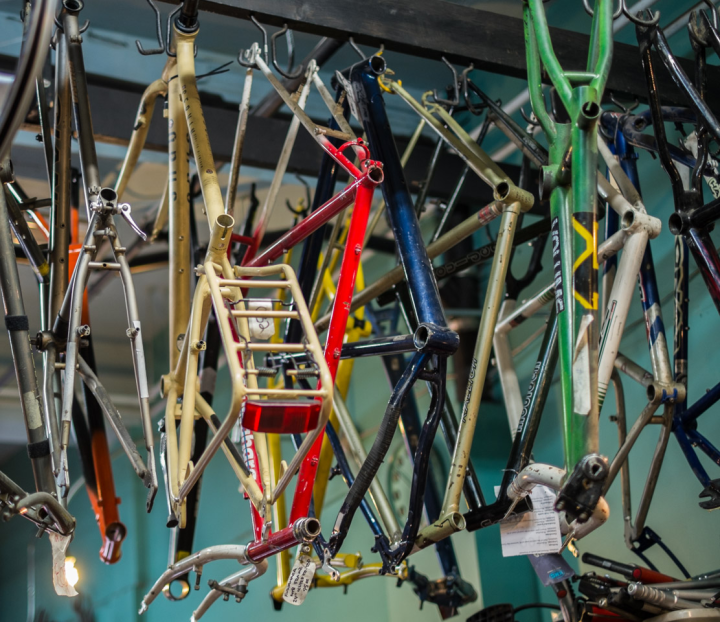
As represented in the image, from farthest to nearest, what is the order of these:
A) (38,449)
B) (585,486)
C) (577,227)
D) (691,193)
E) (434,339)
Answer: (691,193) → (38,449) → (434,339) → (577,227) → (585,486)

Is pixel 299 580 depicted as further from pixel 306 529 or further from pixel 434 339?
pixel 434 339

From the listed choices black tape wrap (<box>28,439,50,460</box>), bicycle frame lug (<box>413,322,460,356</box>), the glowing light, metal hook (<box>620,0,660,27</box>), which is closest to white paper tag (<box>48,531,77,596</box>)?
the glowing light

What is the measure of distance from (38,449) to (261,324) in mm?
602

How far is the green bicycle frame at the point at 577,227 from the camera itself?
161 centimetres

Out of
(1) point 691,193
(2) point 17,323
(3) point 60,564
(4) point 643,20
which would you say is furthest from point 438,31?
(3) point 60,564

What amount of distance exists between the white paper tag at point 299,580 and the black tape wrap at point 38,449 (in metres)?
0.64

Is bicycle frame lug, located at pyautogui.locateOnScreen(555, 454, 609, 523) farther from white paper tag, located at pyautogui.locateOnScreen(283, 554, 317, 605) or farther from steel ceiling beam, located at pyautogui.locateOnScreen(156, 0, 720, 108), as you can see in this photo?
steel ceiling beam, located at pyautogui.locateOnScreen(156, 0, 720, 108)

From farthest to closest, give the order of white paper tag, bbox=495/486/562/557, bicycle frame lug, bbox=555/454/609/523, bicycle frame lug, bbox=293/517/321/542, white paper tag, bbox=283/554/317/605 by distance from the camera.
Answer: white paper tag, bbox=283/554/317/605 → white paper tag, bbox=495/486/562/557 → bicycle frame lug, bbox=293/517/321/542 → bicycle frame lug, bbox=555/454/609/523

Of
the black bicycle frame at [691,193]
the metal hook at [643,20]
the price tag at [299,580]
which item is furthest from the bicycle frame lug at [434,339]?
the metal hook at [643,20]

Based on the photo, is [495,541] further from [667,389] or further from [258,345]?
[258,345]

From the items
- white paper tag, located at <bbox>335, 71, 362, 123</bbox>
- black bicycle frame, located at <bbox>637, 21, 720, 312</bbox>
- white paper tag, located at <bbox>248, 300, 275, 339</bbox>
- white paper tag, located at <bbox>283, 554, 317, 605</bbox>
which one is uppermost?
white paper tag, located at <bbox>335, 71, 362, 123</bbox>

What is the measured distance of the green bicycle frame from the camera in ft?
5.28

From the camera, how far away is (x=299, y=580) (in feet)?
6.72

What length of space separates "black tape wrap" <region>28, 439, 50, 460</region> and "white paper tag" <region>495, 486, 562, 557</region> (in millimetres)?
1088
